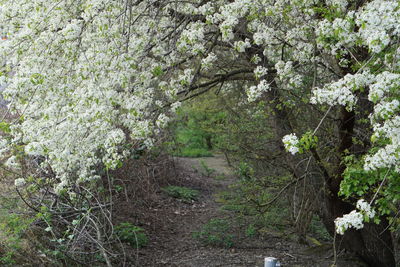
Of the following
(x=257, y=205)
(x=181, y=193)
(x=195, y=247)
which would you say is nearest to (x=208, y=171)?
(x=181, y=193)

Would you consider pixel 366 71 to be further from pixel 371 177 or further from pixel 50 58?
pixel 50 58

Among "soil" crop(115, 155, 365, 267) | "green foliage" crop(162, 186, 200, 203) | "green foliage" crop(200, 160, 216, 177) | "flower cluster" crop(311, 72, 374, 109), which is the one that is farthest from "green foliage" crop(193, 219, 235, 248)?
"flower cluster" crop(311, 72, 374, 109)

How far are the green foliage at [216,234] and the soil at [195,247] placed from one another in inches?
4.4

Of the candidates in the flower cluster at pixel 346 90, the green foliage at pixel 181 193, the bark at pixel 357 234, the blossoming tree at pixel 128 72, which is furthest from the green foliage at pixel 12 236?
the green foliage at pixel 181 193

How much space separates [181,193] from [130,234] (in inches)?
149

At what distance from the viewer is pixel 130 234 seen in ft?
24.2

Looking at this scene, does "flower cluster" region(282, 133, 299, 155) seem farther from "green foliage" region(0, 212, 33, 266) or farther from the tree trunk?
"green foliage" region(0, 212, 33, 266)

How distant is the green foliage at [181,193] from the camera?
1092 cm

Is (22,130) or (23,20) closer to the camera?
(22,130)

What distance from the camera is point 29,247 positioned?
605 centimetres

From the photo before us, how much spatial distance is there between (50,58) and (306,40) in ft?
9.38

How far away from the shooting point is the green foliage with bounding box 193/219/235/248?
8.10 meters

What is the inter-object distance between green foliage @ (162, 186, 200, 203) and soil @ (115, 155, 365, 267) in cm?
14

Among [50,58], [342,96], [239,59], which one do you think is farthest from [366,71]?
[239,59]
